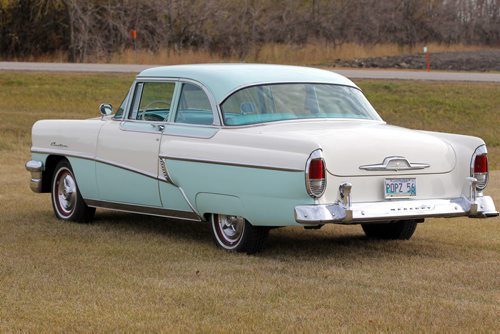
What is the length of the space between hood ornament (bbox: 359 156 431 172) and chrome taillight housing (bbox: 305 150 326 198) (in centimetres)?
39

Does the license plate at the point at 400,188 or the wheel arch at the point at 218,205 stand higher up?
the license plate at the point at 400,188

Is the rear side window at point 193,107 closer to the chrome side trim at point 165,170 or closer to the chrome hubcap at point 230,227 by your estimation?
the chrome side trim at point 165,170

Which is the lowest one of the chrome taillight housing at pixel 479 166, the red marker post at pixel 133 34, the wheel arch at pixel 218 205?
the red marker post at pixel 133 34

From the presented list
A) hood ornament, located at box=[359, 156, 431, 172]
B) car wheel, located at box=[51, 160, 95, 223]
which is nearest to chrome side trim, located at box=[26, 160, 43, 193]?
car wheel, located at box=[51, 160, 95, 223]

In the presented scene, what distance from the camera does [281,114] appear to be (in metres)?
8.86

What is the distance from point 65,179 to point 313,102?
2.90 meters

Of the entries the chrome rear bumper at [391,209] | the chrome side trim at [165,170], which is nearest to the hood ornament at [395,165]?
the chrome rear bumper at [391,209]

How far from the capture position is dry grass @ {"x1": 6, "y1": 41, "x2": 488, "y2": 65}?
37125mm

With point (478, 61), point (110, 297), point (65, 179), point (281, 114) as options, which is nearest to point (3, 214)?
point (65, 179)

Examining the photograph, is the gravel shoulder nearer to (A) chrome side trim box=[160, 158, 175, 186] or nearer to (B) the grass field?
(B) the grass field

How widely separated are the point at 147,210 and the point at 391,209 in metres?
2.41

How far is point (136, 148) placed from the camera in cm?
951

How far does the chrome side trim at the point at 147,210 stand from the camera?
909cm

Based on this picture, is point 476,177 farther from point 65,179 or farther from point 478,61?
point 478,61
